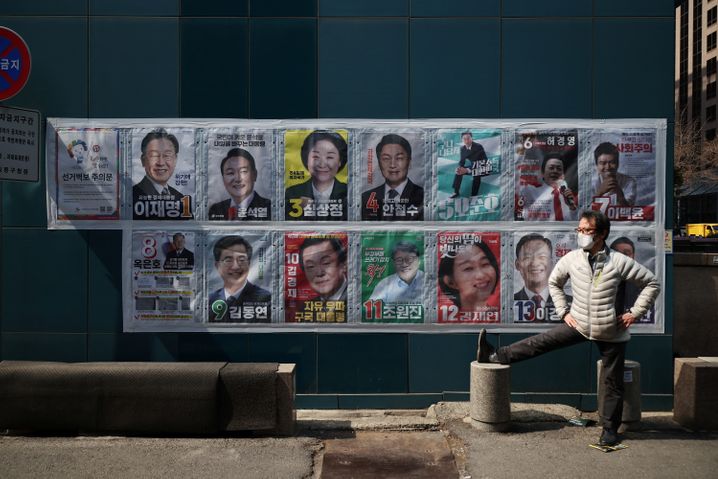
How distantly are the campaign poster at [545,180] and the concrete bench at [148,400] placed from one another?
11.2ft

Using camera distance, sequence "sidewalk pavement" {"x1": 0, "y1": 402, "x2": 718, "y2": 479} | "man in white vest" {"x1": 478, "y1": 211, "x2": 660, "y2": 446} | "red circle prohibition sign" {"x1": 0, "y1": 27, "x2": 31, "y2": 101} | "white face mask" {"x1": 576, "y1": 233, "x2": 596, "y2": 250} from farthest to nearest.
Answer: "red circle prohibition sign" {"x1": 0, "y1": 27, "x2": 31, "y2": 101} → "white face mask" {"x1": 576, "y1": 233, "x2": 596, "y2": 250} → "man in white vest" {"x1": 478, "y1": 211, "x2": 660, "y2": 446} → "sidewalk pavement" {"x1": 0, "y1": 402, "x2": 718, "y2": 479}

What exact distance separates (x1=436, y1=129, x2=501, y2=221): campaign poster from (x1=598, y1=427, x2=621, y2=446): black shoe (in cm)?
261

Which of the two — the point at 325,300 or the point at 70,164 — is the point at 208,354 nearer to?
the point at 325,300

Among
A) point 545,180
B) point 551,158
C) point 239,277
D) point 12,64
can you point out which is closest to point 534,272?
point 545,180

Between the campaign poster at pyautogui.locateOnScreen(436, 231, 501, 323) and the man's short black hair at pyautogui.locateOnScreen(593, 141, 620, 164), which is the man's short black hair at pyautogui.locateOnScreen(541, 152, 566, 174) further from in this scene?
the campaign poster at pyautogui.locateOnScreen(436, 231, 501, 323)

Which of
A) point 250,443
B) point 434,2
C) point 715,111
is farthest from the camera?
point 715,111

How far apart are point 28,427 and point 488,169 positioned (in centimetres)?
579

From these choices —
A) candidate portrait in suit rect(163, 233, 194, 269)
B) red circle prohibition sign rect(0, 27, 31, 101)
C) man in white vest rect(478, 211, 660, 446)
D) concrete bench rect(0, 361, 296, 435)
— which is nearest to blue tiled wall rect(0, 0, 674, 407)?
candidate portrait in suit rect(163, 233, 194, 269)

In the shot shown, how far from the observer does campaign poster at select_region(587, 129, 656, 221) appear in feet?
23.0

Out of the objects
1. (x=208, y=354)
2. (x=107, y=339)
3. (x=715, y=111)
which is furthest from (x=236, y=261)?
(x=715, y=111)

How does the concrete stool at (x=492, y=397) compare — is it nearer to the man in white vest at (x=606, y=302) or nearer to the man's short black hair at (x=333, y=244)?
the man in white vest at (x=606, y=302)

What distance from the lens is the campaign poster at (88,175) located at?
709 centimetres

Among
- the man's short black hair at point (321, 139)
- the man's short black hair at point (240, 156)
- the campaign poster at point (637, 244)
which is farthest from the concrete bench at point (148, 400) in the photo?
the campaign poster at point (637, 244)

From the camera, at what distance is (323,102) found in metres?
7.05
